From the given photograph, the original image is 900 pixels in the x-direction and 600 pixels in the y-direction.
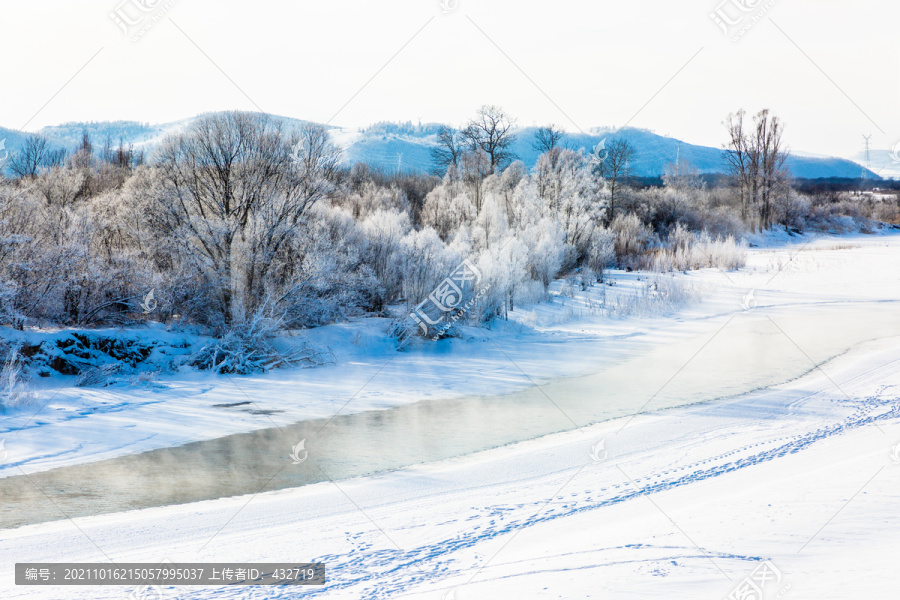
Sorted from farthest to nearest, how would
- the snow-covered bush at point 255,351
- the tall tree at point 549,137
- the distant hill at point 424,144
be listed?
the distant hill at point 424,144 → the tall tree at point 549,137 → the snow-covered bush at point 255,351

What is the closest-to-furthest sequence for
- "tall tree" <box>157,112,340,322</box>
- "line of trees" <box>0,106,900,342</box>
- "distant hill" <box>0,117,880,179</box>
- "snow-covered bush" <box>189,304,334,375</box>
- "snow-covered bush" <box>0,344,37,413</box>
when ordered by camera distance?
"snow-covered bush" <box>0,344,37,413</box> → "snow-covered bush" <box>189,304,334,375</box> → "line of trees" <box>0,106,900,342</box> → "tall tree" <box>157,112,340,322</box> → "distant hill" <box>0,117,880,179</box>

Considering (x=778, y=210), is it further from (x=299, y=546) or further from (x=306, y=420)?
(x=299, y=546)

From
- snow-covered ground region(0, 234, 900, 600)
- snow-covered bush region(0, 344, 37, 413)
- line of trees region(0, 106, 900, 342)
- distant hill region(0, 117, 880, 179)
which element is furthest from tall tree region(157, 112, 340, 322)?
distant hill region(0, 117, 880, 179)

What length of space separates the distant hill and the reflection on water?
10519 cm

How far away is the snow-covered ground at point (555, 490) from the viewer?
4516mm

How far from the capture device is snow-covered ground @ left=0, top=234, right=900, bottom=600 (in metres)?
4.52

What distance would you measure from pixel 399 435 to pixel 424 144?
129803 mm

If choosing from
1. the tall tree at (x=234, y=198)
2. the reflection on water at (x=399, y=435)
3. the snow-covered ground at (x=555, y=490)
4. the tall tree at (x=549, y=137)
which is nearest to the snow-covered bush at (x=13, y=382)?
the snow-covered ground at (x=555, y=490)

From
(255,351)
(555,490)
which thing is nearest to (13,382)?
(255,351)

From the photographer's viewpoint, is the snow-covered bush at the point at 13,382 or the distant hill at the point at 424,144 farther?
the distant hill at the point at 424,144

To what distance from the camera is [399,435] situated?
29.5 feet

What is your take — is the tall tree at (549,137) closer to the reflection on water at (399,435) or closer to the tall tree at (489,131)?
the tall tree at (489,131)

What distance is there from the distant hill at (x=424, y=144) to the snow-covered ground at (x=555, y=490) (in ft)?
347

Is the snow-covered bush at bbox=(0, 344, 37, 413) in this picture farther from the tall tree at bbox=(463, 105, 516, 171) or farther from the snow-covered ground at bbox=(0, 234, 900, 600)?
the tall tree at bbox=(463, 105, 516, 171)
